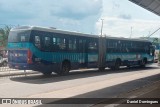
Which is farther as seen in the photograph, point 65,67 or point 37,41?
point 65,67

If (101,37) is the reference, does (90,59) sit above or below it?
below

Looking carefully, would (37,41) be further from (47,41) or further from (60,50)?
(60,50)

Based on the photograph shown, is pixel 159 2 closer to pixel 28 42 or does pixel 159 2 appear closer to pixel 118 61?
pixel 28 42

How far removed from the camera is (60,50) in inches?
872

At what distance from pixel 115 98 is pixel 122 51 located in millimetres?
19014

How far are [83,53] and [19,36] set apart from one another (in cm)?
640

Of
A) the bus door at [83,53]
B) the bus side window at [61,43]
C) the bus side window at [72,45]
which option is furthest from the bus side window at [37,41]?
the bus door at [83,53]

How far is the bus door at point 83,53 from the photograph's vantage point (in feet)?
81.3

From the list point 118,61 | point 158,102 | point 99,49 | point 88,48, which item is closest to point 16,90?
point 158,102

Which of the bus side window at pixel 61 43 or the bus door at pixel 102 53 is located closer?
the bus side window at pixel 61 43

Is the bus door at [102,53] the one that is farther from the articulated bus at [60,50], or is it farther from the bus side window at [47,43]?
the bus side window at [47,43]

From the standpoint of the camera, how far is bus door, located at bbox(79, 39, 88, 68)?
81.3ft

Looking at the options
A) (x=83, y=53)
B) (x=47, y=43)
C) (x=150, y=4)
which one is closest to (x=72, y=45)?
(x=83, y=53)

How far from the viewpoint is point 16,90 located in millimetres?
14383
